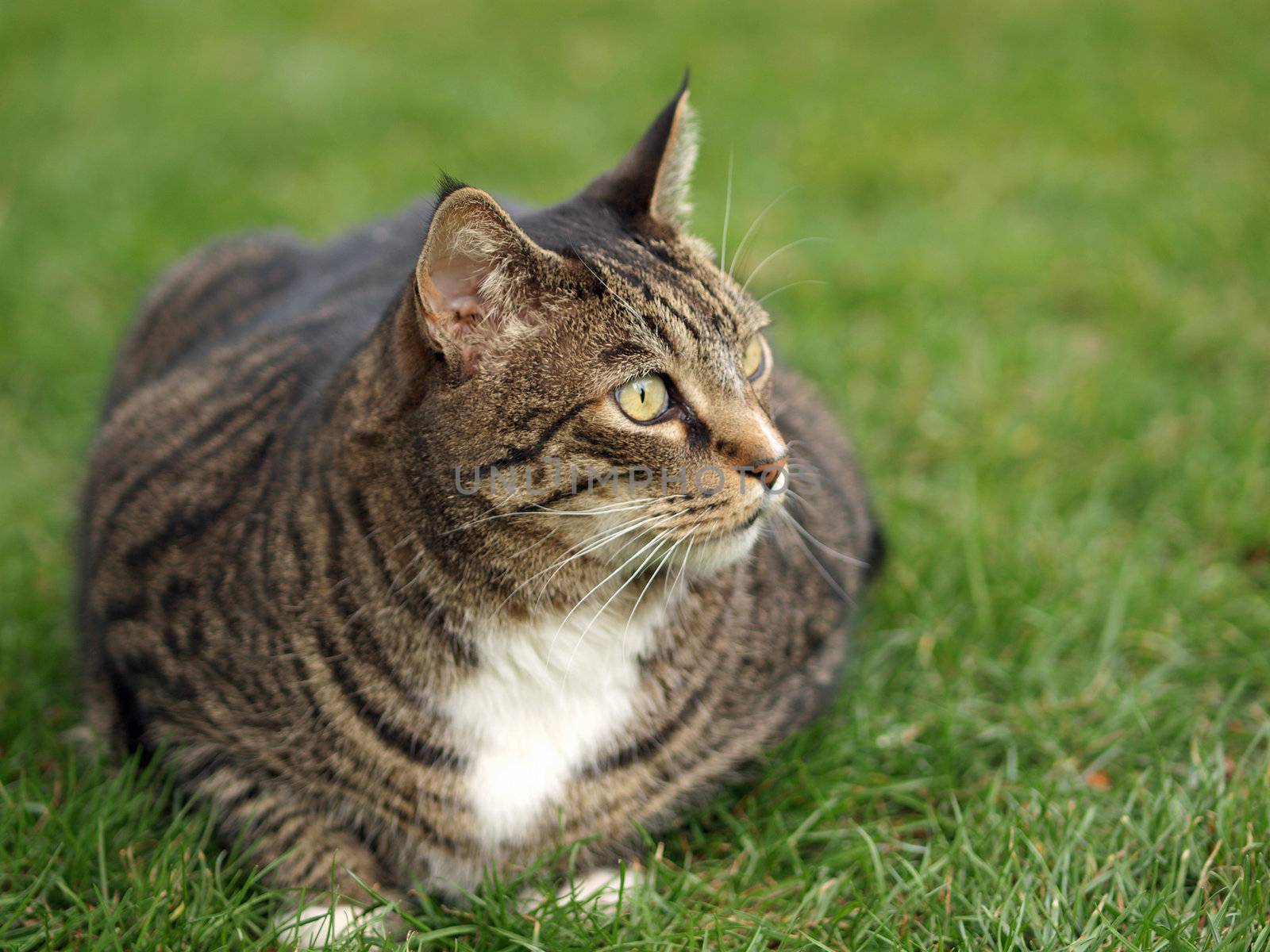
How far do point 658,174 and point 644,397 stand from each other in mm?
460

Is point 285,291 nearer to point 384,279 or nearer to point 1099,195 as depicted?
point 384,279

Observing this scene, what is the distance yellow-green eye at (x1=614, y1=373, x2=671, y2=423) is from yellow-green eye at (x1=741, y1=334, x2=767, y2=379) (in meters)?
0.23

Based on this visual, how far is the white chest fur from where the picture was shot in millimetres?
1952

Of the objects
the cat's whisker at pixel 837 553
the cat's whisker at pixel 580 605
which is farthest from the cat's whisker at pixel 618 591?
the cat's whisker at pixel 837 553

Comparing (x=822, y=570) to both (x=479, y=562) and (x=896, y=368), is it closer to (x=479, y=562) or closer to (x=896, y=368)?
(x=479, y=562)

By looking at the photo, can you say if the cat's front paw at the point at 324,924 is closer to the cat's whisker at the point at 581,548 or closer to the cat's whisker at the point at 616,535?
the cat's whisker at the point at 581,548

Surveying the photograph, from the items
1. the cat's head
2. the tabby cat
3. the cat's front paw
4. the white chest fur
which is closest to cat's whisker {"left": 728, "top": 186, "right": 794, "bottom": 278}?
the tabby cat

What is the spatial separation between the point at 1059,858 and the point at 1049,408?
1.93 meters

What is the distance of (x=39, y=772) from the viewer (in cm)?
231

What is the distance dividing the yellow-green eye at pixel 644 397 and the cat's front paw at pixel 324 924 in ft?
3.22

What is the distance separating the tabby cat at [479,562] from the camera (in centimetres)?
181

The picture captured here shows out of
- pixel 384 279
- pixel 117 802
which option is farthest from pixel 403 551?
pixel 384 279

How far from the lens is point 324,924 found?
201 centimetres

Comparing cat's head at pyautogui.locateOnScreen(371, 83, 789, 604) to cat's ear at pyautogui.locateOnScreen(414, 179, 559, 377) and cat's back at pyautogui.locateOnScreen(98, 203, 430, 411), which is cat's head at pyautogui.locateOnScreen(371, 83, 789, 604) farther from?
cat's back at pyautogui.locateOnScreen(98, 203, 430, 411)
